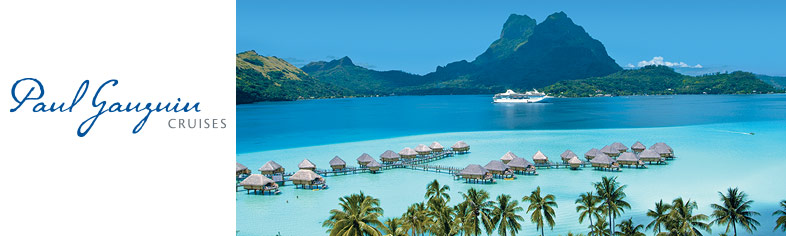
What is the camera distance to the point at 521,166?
120 ft

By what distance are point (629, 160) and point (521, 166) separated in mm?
9417

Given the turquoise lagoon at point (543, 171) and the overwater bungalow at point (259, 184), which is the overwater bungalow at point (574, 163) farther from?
the overwater bungalow at point (259, 184)

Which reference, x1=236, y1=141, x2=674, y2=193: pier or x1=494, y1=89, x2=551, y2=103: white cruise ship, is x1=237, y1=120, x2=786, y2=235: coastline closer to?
x1=236, y1=141, x2=674, y2=193: pier

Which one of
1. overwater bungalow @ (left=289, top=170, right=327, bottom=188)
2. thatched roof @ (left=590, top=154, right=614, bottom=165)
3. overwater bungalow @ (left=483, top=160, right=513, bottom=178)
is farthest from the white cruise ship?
overwater bungalow @ (left=289, top=170, right=327, bottom=188)

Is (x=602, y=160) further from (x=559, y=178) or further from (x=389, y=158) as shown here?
(x=389, y=158)

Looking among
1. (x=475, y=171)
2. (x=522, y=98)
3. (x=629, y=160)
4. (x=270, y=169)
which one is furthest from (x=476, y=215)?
(x=522, y=98)

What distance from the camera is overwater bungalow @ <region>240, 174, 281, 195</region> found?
3148 centimetres

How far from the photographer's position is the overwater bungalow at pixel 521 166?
1438 inches

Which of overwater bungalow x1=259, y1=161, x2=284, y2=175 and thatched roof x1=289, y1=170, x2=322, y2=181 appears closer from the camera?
thatched roof x1=289, y1=170, x2=322, y2=181

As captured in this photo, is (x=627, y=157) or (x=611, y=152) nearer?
(x=627, y=157)

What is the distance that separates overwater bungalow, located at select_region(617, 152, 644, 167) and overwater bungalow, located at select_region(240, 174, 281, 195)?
27479mm

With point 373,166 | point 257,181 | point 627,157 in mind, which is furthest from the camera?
point 373,166

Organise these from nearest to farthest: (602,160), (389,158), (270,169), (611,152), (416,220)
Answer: (416,220), (270,169), (602,160), (389,158), (611,152)

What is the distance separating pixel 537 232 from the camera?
22844 millimetres
